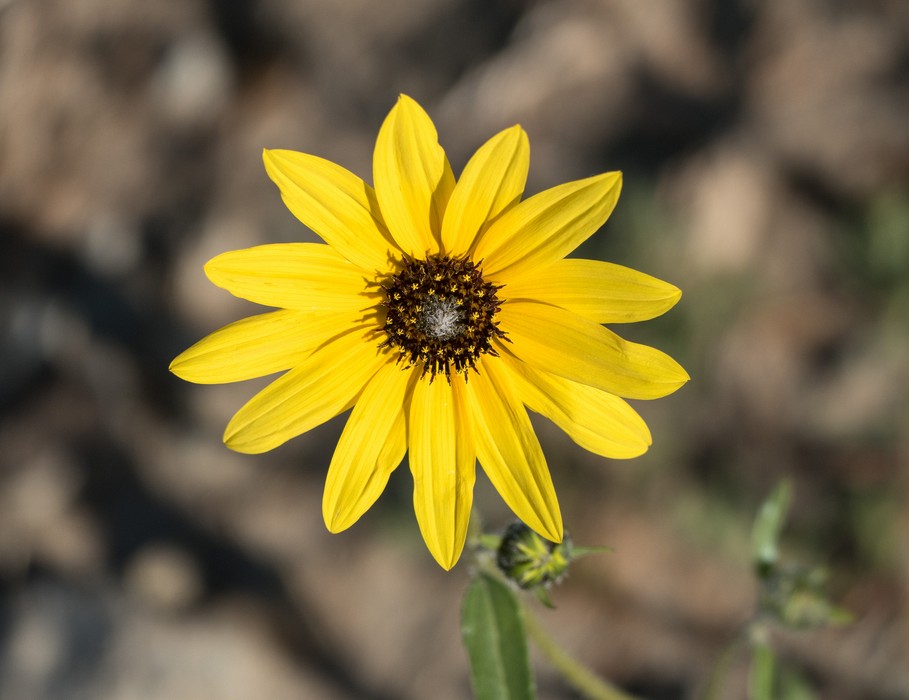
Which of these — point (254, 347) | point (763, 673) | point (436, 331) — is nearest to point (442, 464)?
point (436, 331)

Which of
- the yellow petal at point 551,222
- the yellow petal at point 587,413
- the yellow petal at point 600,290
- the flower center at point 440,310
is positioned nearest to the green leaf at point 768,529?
the yellow petal at point 587,413

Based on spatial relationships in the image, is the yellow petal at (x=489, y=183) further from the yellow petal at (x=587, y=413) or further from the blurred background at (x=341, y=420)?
the blurred background at (x=341, y=420)

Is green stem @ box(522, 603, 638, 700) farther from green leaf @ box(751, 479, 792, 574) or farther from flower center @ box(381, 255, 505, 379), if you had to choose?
flower center @ box(381, 255, 505, 379)

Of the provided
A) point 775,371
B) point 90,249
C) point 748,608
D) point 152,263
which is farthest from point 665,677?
point 90,249

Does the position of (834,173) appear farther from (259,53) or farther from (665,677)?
(259,53)

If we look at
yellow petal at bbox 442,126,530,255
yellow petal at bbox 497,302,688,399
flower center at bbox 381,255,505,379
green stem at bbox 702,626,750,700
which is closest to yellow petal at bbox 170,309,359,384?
flower center at bbox 381,255,505,379

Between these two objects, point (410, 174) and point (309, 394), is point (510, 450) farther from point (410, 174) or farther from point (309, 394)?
point (410, 174)

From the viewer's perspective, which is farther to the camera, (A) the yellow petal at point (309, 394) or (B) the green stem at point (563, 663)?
(B) the green stem at point (563, 663)
